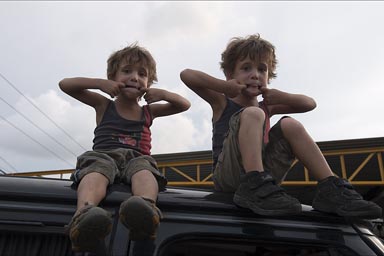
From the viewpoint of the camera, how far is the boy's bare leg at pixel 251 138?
162 centimetres

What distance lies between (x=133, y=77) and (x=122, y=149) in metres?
0.47

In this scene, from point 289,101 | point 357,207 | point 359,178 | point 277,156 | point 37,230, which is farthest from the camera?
point 359,178

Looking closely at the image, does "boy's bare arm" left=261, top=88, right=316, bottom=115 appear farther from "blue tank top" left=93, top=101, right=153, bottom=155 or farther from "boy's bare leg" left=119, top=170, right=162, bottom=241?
"boy's bare leg" left=119, top=170, right=162, bottom=241

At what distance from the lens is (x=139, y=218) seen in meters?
1.18

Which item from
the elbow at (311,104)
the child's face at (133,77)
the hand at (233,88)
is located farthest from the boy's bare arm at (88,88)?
the elbow at (311,104)

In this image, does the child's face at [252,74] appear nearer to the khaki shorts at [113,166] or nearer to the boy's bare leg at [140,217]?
the khaki shorts at [113,166]

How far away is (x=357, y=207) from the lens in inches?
58.6

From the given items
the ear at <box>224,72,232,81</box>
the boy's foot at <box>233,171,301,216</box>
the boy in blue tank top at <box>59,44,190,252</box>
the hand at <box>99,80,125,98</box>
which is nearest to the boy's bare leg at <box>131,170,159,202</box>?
the boy in blue tank top at <box>59,44,190,252</box>

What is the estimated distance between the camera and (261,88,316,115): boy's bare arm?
6.86ft

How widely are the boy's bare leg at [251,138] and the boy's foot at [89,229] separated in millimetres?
665

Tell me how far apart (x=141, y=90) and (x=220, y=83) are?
0.46 meters

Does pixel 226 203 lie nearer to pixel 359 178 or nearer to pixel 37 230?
pixel 37 230

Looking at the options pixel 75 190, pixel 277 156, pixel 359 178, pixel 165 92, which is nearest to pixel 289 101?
pixel 277 156

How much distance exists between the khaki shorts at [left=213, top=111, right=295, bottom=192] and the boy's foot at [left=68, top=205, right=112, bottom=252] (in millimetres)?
735
